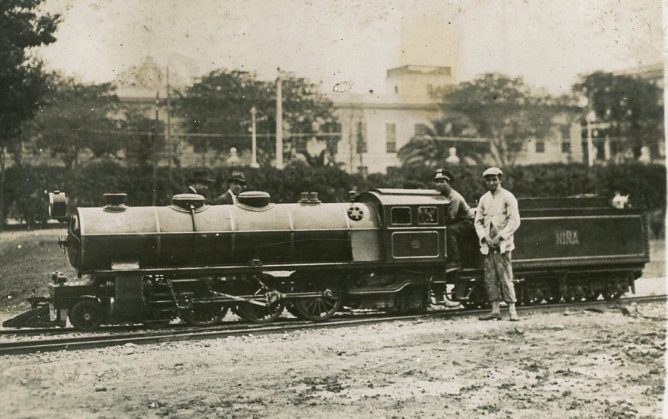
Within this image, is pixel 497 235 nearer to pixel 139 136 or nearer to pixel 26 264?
pixel 26 264

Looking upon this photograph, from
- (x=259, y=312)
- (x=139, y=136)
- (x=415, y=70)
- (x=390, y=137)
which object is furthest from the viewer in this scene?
(x=390, y=137)

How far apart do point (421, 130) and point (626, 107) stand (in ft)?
40.0

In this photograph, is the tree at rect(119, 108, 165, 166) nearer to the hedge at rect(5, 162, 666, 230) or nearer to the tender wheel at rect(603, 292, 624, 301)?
the hedge at rect(5, 162, 666, 230)

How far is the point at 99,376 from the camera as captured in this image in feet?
22.9

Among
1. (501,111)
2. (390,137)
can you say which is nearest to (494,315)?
(390,137)

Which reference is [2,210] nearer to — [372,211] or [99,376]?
[372,211]

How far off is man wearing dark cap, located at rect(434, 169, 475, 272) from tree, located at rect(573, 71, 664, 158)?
1445 cm

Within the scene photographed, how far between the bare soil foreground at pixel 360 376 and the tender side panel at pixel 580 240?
2.67 m

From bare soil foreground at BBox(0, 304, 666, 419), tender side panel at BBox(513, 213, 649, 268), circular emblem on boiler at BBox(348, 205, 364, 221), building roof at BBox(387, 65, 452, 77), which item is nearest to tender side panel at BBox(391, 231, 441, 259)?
circular emblem on boiler at BBox(348, 205, 364, 221)

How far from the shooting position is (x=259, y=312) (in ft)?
34.5

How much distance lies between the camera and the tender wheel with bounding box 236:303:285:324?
10.2m

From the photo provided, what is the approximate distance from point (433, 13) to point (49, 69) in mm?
9650

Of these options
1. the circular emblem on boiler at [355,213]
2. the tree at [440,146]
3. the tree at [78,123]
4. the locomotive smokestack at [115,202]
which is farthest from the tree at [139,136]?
the tree at [440,146]

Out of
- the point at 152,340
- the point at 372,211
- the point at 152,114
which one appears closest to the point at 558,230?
the point at 372,211
